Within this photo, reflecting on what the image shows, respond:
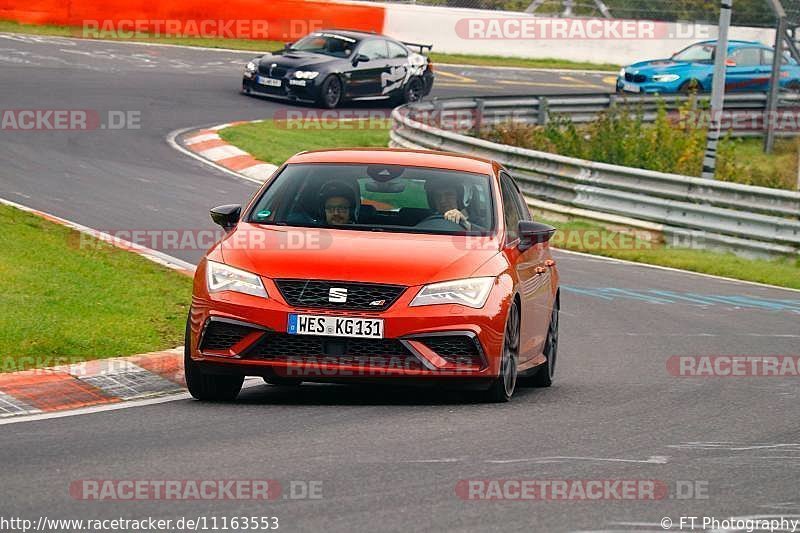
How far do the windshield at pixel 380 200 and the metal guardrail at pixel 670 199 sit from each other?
411 inches

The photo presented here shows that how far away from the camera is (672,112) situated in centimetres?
3509

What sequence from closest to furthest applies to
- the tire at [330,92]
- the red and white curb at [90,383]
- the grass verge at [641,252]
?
the red and white curb at [90,383] → the grass verge at [641,252] → the tire at [330,92]

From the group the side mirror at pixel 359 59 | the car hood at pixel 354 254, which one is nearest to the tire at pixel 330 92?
the side mirror at pixel 359 59

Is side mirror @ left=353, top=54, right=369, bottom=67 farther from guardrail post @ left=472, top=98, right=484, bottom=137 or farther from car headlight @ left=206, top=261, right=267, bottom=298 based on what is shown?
car headlight @ left=206, top=261, right=267, bottom=298

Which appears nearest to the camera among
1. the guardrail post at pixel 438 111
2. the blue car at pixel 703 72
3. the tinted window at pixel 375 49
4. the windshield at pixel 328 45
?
the guardrail post at pixel 438 111

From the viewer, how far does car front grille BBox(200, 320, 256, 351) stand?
8992mm

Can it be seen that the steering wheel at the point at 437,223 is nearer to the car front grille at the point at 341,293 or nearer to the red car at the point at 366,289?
the red car at the point at 366,289

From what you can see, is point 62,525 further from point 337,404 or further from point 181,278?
point 181,278

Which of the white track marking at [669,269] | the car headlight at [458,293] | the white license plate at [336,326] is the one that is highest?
the car headlight at [458,293]

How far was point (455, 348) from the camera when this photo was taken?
9055 millimetres

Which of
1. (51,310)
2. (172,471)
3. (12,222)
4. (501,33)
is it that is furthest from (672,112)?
(172,471)

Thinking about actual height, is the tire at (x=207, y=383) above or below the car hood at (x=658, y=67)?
above

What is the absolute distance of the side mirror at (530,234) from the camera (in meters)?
10.2
